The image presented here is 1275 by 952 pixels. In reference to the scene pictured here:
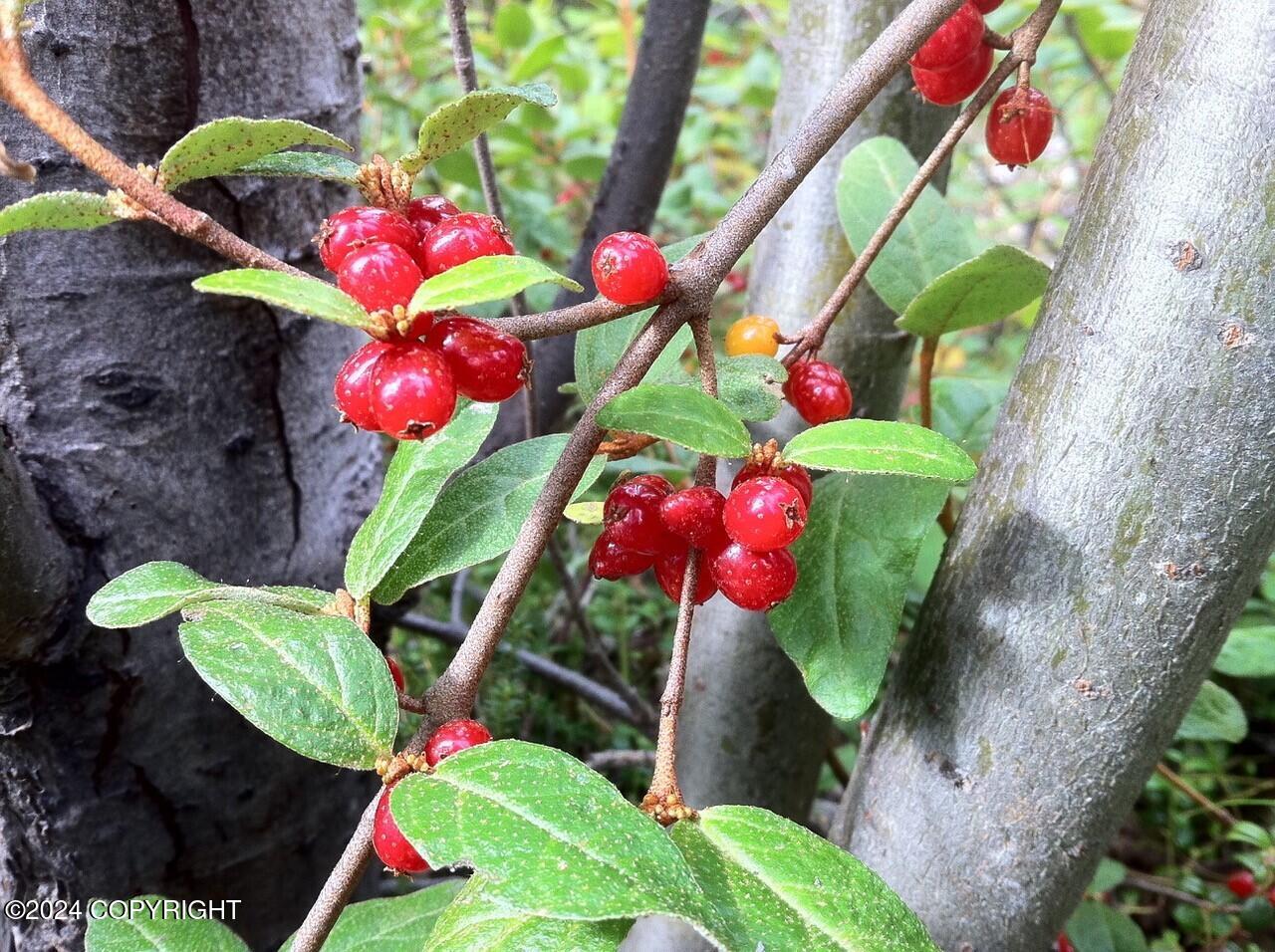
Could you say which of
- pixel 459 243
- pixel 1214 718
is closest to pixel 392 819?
pixel 459 243

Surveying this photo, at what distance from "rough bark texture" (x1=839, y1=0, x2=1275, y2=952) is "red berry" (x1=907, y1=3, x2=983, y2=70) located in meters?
0.13

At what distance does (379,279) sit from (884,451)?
30 cm

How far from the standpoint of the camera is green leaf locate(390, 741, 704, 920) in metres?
0.43

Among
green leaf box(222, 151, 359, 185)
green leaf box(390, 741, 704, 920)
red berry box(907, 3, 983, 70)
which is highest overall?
red berry box(907, 3, 983, 70)

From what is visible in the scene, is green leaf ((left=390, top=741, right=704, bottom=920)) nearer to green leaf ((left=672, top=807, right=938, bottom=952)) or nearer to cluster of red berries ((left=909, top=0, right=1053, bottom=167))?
green leaf ((left=672, top=807, right=938, bottom=952))

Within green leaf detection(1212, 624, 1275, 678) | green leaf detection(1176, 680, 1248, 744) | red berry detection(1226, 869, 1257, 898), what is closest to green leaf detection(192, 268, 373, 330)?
green leaf detection(1176, 680, 1248, 744)

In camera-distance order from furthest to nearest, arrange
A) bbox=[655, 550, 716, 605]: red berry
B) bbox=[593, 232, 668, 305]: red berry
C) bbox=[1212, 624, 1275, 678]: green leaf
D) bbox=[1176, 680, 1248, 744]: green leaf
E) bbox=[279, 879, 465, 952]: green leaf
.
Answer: bbox=[1212, 624, 1275, 678]: green leaf
bbox=[1176, 680, 1248, 744]: green leaf
bbox=[279, 879, 465, 952]: green leaf
bbox=[655, 550, 716, 605]: red berry
bbox=[593, 232, 668, 305]: red berry

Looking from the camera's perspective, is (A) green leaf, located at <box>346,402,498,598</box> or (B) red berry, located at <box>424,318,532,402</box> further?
(A) green leaf, located at <box>346,402,498,598</box>

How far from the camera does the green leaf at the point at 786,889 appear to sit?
0.51 m

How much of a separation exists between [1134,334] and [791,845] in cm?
40

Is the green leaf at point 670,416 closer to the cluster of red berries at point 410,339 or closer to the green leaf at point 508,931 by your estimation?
the cluster of red berries at point 410,339

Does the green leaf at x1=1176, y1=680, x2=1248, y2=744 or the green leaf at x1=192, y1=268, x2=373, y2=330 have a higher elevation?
the green leaf at x1=192, y1=268, x2=373, y2=330

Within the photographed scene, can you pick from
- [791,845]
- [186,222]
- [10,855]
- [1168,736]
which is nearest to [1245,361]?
[1168,736]

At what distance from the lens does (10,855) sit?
2.73ft
